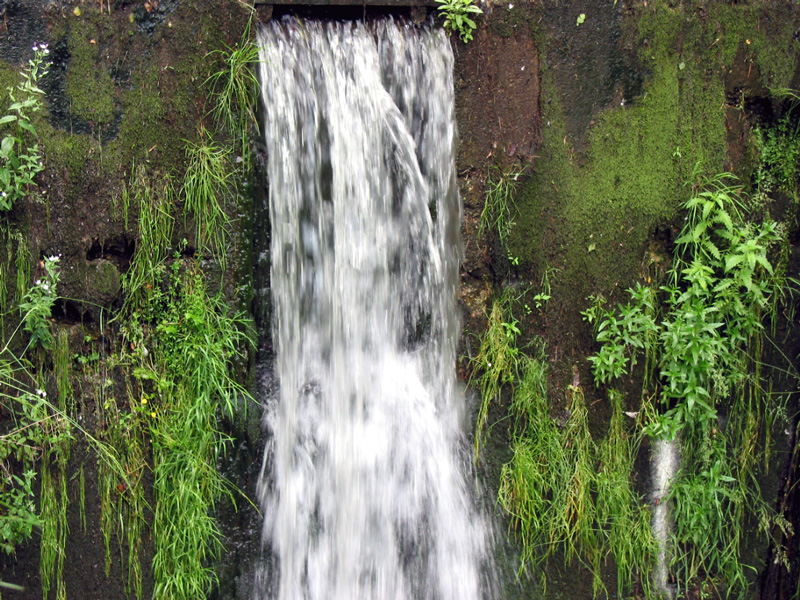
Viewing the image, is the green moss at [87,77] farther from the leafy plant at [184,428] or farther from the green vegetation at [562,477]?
the green vegetation at [562,477]

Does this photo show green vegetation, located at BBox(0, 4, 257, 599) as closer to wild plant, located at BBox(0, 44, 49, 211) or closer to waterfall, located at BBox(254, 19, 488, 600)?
wild plant, located at BBox(0, 44, 49, 211)

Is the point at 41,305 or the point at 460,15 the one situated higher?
the point at 460,15

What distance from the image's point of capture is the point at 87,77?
10.3ft

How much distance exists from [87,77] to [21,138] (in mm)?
397

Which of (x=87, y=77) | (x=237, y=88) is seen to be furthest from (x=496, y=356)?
(x=87, y=77)

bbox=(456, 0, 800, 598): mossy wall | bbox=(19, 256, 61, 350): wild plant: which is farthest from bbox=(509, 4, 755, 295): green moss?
bbox=(19, 256, 61, 350): wild plant

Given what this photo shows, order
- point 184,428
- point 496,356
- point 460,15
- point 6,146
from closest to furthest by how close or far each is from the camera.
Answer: point 6,146
point 184,428
point 460,15
point 496,356

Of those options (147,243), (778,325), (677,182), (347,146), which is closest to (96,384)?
(147,243)

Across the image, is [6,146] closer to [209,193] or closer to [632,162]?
[209,193]

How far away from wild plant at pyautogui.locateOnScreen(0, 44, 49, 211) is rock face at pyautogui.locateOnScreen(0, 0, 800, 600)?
53 mm

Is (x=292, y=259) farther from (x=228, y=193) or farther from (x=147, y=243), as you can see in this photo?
(x=147, y=243)

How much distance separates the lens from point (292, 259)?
11.1 ft

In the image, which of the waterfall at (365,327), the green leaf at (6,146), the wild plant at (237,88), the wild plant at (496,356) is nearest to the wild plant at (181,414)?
the waterfall at (365,327)

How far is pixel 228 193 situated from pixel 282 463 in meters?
1.33
